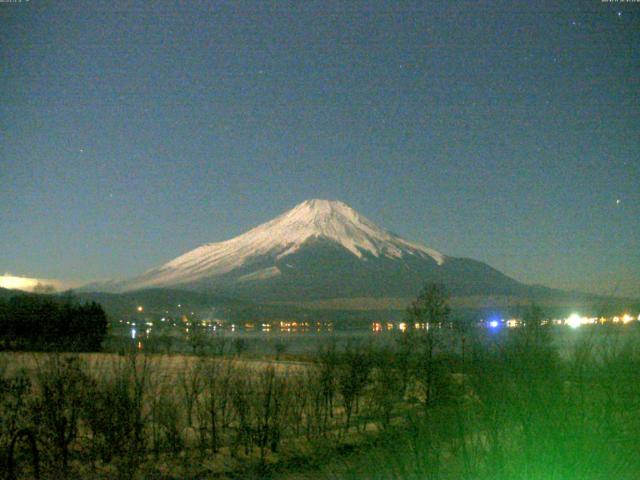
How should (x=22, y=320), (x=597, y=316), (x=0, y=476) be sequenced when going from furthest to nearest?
(x=22, y=320), (x=0, y=476), (x=597, y=316)

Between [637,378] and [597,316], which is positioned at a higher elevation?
[597,316]

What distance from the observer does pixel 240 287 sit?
600 feet

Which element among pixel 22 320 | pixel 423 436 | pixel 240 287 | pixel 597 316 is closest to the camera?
pixel 423 436

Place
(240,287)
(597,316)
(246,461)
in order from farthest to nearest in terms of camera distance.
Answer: (240,287) → (246,461) → (597,316)

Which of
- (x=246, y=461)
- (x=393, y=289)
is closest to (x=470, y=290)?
(x=393, y=289)

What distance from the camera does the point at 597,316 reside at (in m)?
5.20

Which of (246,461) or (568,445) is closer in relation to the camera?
(568,445)

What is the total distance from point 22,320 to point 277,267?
16100 cm

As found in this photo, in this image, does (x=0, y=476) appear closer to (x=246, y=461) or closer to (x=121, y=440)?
(x=121, y=440)

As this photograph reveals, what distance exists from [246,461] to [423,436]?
7.83 m

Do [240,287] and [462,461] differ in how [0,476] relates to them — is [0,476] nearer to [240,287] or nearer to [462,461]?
[462,461]

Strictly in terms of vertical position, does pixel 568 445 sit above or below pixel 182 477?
above

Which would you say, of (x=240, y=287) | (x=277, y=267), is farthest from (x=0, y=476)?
(x=277, y=267)

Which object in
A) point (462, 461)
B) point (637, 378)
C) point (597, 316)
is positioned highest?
point (597, 316)
